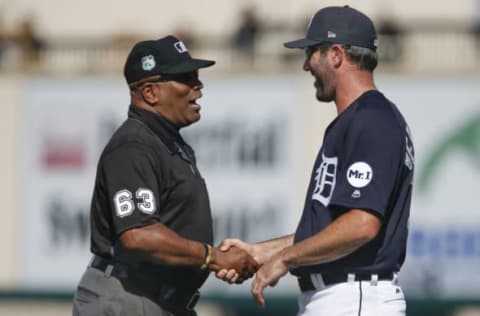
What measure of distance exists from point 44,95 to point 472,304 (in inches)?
344

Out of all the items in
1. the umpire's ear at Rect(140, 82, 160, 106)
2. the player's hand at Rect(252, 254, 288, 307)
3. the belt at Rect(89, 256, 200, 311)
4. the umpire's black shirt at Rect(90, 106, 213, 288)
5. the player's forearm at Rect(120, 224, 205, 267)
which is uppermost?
the umpire's ear at Rect(140, 82, 160, 106)

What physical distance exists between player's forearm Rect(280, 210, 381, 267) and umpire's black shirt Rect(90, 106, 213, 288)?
2.52 feet

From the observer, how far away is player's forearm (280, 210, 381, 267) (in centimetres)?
675

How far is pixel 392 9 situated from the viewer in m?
24.4

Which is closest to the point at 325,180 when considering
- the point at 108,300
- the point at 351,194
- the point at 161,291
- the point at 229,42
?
the point at 351,194

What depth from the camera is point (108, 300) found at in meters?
7.38

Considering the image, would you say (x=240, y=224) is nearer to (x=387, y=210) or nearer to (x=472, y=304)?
(x=472, y=304)

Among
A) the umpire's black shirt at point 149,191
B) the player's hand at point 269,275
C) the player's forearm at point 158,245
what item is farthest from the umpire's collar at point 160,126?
the player's hand at point 269,275

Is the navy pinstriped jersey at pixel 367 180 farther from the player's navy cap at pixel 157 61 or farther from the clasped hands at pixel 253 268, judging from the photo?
the player's navy cap at pixel 157 61

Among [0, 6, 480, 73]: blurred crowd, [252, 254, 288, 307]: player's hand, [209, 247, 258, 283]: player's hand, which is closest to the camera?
[252, 254, 288, 307]: player's hand

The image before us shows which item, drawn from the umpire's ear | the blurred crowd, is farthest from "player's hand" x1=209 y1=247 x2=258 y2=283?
the blurred crowd

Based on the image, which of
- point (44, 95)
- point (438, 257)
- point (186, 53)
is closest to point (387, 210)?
point (186, 53)

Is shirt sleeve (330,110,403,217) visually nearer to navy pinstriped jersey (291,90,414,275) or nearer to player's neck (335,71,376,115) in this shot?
navy pinstriped jersey (291,90,414,275)

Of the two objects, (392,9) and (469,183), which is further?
(392,9)
